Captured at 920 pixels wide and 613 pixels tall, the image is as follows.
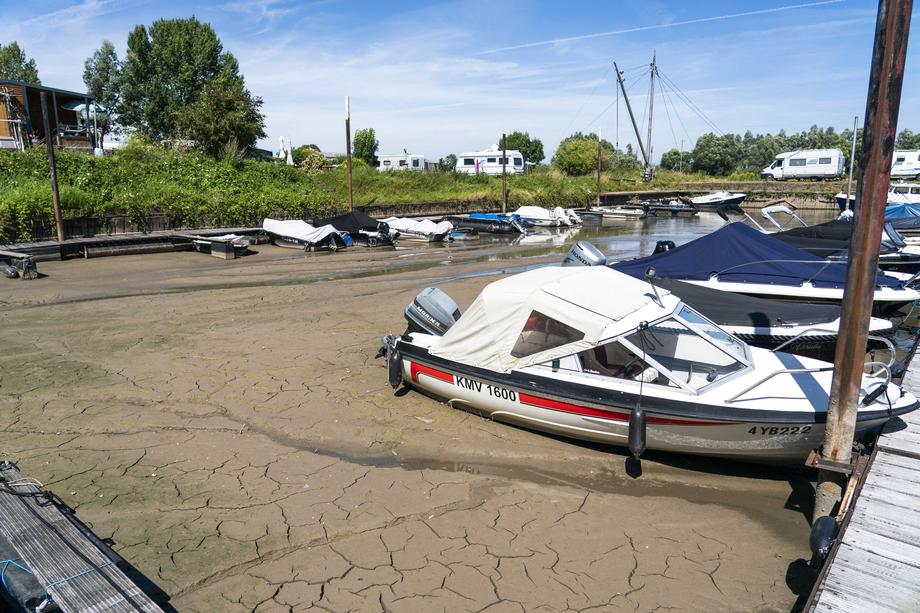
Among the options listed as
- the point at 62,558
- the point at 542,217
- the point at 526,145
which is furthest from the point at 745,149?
the point at 62,558

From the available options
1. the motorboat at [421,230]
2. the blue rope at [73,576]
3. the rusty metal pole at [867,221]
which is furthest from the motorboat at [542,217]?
the blue rope at [73,576]

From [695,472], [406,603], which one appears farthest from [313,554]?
[695,472]

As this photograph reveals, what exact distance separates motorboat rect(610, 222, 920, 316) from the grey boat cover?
1.66 metres

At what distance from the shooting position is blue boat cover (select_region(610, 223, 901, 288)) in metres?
12.6

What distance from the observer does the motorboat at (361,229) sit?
28750mm

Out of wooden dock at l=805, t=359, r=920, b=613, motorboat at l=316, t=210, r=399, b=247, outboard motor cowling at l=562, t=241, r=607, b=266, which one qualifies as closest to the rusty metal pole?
wooden dock at l=805, t=359, r=920, b=613

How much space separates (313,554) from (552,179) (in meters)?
53.2

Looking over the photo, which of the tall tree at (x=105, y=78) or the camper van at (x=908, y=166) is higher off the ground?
the tall tree at (x=105, y=78)

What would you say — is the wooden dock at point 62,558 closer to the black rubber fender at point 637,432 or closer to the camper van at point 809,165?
the black rubber fender at point 637,432

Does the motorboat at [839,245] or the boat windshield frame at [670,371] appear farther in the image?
the motorboat at [839,245]

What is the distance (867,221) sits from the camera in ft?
17.5

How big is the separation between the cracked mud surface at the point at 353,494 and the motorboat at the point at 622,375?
522mm

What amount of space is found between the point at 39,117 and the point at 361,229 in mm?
22594

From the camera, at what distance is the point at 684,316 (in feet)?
26.1
